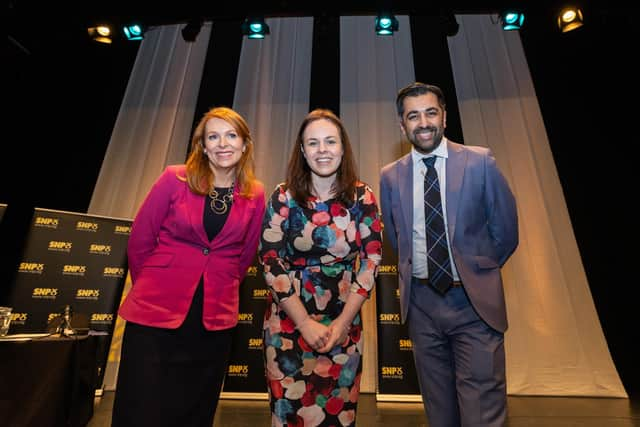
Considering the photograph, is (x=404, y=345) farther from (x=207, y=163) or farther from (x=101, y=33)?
(x=101, y=33)

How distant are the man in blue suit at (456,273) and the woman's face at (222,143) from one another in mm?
786

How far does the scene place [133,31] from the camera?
15.3ft

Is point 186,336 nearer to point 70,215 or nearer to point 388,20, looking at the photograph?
point 70,215

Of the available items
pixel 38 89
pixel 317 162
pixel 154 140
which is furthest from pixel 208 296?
pixel 38 89

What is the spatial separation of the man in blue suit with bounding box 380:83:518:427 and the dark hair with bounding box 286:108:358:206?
32 cm

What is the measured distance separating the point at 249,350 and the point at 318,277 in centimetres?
269

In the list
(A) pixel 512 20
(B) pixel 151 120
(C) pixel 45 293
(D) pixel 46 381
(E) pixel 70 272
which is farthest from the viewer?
(B) pixel 151 120

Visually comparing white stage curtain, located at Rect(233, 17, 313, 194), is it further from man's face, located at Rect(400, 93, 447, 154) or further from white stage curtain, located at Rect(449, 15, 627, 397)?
man's face, located at Rect(400, 93, 447, 154)

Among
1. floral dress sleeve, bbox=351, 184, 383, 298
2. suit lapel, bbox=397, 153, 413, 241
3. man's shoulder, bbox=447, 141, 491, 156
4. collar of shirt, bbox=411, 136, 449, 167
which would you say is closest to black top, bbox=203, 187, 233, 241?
floral dress sleeve, bbox=351, 184, 383, 298

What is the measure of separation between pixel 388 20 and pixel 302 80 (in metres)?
1.39

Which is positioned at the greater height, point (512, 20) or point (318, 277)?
point (512, 20)

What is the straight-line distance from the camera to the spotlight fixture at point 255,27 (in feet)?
15.1

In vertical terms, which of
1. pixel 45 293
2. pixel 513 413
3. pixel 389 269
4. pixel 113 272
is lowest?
pixel 513 413

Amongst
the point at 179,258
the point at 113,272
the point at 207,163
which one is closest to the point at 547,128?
the point at 207,163
